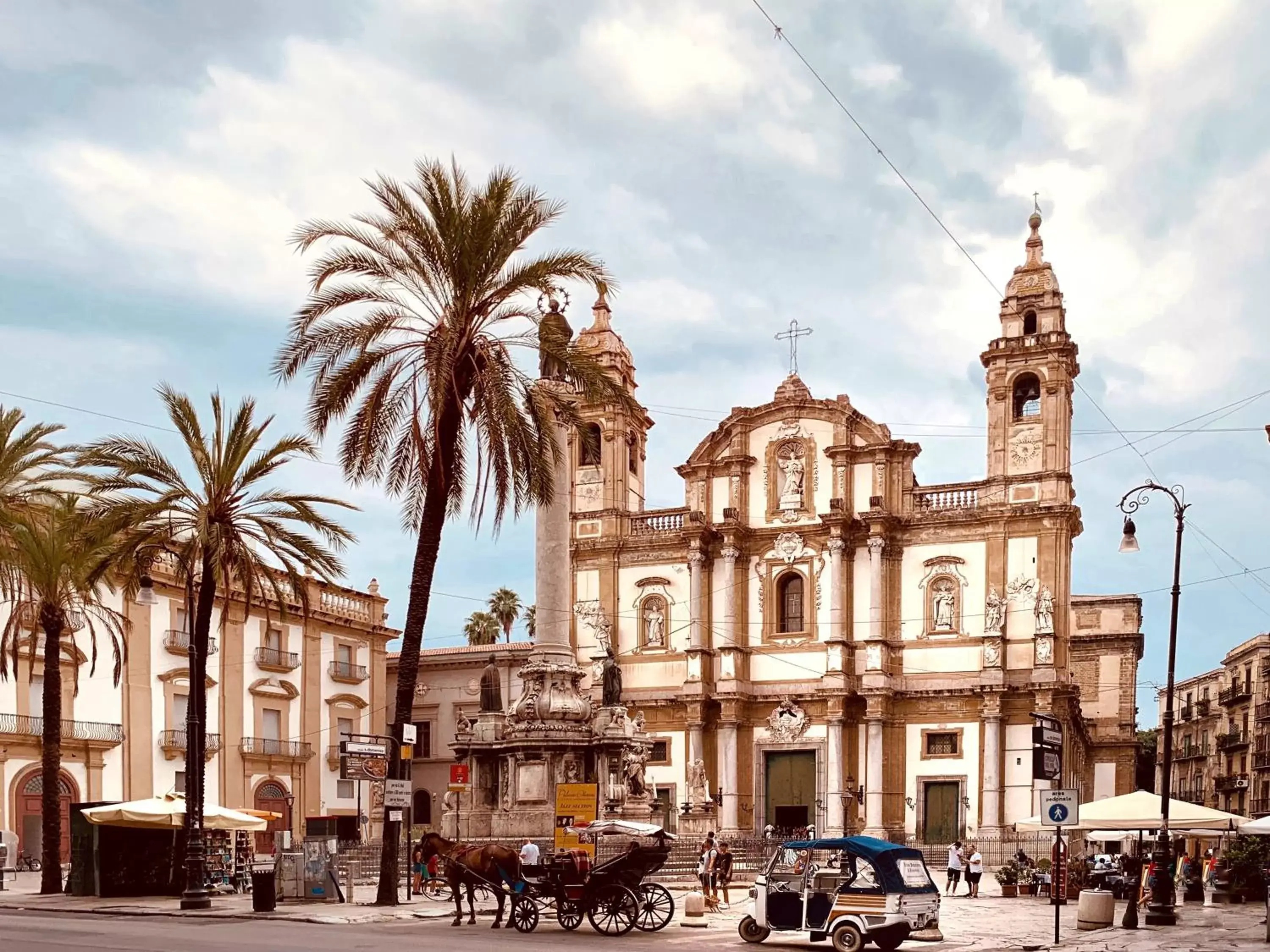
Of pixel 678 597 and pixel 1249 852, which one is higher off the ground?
pixel 678 597

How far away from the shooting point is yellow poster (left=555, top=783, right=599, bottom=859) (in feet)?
81.8

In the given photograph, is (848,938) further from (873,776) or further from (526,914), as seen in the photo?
(873,776)

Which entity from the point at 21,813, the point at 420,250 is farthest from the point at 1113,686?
the point at 420,250

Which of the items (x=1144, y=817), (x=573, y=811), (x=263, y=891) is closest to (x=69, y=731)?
(x=263, y=891)

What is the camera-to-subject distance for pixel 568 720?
3334 cm

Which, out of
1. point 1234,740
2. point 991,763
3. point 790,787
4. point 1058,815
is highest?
point 1058,815

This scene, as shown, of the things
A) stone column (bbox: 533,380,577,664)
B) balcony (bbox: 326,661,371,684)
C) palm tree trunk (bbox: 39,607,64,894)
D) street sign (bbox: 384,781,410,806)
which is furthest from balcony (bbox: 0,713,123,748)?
street sign (bbox: 384,781,410,806)

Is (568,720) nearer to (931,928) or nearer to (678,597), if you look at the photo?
(931,928)

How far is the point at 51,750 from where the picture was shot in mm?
31391

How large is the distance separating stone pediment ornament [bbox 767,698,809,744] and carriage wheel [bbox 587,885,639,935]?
32727mm

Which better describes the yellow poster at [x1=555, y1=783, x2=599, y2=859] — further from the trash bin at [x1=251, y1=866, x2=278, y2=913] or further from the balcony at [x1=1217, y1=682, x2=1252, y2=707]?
the balcony at [x1=1217, y1=682, x2=1252, y2=707]

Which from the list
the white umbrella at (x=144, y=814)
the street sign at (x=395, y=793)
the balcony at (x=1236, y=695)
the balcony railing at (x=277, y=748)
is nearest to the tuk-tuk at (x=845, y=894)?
the street sign at (x=395, y=793)

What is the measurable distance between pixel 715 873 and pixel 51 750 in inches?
568

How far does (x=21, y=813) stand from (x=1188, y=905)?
1219 inches
